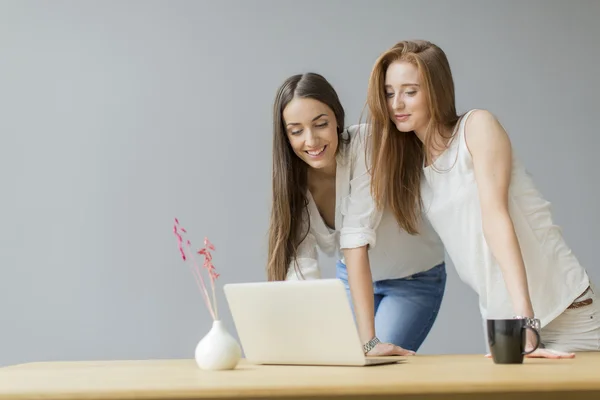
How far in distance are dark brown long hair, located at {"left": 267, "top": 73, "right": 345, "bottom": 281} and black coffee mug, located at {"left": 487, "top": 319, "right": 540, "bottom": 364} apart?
3.18ft

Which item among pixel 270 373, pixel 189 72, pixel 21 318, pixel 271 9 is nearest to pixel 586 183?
pixel 271 9

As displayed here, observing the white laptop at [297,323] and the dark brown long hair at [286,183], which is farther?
the dark brown long hair at [286,183]

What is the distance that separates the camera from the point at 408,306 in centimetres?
252

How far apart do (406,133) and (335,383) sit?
117cm

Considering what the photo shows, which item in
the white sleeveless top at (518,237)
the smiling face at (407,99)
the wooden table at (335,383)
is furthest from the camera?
the smiling face at (407,99)

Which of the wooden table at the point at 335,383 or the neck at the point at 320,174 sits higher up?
the neck at the point at 320,174

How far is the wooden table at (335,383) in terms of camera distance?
1012 mm

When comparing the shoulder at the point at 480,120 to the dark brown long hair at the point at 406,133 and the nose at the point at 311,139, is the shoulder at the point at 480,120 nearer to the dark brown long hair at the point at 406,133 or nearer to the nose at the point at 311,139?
the dark brown long hair at the point at 406,133

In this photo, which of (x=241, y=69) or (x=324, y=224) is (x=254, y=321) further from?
(x=241, y=69)

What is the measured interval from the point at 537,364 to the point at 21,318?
3.15m

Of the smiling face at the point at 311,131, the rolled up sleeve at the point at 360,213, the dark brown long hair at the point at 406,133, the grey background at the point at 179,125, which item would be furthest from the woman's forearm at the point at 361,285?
the grey background at the point at 179,125

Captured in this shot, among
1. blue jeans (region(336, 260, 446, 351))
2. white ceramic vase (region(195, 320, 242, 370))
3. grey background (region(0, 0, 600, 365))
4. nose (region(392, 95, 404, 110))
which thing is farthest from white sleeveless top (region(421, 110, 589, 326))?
grey background (region(0, 0, 600, 365))

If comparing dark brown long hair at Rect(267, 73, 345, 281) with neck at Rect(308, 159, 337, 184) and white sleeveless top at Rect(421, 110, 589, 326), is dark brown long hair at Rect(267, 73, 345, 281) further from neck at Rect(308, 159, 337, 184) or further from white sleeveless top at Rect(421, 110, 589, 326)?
white sleeveless top at Rect(421, 110, 589, 326)

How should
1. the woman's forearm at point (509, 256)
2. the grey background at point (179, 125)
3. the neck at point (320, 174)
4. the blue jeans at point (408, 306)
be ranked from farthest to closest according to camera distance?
the grey background at point (179, 125) < the blue jeans at point (408, 306) < the neck at point (320, 174) < the woman's forearm at point (509, 256)
